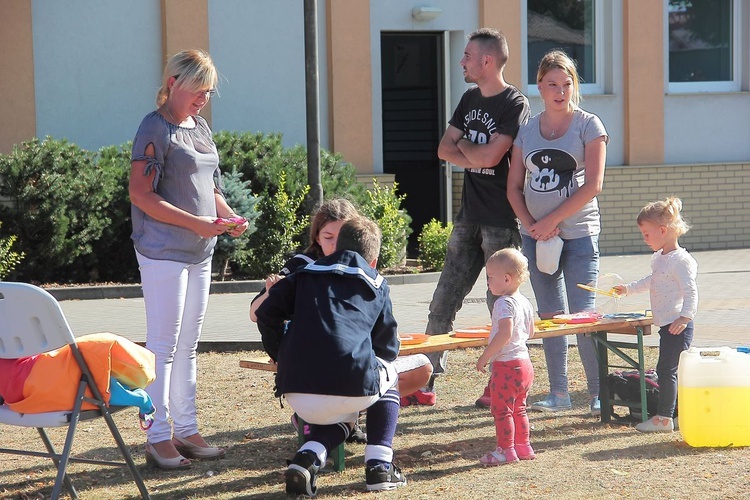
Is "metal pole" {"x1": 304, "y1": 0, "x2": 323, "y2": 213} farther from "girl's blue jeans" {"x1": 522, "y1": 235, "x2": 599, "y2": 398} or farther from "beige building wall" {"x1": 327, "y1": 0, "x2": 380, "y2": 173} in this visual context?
"girl's blue jeans" {"x1": 522, "y1": 235, "x2": 599, "y2": 398}

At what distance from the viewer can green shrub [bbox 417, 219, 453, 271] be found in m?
14.1

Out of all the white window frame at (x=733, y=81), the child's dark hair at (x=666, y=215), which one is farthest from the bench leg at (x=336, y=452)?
the white window frame at (x=733, y=81)

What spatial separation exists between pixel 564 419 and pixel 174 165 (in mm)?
2665

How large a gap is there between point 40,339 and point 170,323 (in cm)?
97

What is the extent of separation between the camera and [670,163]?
17.3 m

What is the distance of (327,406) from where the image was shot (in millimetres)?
4855

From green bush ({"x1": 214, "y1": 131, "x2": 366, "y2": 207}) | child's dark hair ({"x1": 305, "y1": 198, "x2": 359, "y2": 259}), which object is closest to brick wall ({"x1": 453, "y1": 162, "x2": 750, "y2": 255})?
green bush ({"x1": 214, "y1": 131, "x2": 366, "y2": 207})

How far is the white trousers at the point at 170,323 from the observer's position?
214 inches

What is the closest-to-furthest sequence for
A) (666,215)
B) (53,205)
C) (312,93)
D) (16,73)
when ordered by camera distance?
1. (666,215)
2. (312,93)
3. (53,205)
4. (16,73)

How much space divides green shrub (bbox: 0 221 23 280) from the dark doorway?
20.0 feet

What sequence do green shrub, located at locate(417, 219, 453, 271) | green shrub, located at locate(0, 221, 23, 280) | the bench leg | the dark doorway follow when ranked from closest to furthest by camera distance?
the bench leg < green shrub, located at locate(0, 221, 23, 280) < green shrub, located at locate(417, 219, 453, 271) < the dark doorway

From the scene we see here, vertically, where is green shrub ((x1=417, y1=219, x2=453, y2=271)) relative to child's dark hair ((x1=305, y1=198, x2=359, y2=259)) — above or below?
below

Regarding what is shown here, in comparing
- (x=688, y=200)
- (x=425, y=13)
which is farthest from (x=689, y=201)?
(x=425, y=13)

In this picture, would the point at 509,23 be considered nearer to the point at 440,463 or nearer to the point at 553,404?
the point at 553,404
